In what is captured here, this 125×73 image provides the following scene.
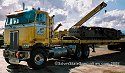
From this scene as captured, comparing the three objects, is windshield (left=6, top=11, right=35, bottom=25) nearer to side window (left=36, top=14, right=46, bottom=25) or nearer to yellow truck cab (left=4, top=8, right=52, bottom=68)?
yellow truck cab (left=4, top=8, right=52, bottom=68)

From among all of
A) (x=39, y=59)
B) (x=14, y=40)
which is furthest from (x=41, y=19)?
(x=39, y=59)

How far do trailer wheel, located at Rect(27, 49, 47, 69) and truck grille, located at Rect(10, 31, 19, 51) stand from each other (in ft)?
3.72

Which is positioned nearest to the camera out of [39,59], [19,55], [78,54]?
[19,55]

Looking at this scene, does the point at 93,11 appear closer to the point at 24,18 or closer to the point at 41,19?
the point at 41,19

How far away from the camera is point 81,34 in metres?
21.1

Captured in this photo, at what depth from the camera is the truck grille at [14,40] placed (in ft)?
48.0

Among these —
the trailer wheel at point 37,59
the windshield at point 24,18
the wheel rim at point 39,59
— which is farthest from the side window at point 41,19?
the wheel rim at point 39,59

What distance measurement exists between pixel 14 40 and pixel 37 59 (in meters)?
1.76

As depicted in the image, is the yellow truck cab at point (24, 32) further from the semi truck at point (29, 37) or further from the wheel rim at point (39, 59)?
the wheel rim at point (39, 59)

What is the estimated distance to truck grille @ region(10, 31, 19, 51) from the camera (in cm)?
1462

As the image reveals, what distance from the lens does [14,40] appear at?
14.8 m

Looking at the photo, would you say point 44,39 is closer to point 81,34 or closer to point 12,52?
point 12,52

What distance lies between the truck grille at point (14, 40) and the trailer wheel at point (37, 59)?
1.13 metres

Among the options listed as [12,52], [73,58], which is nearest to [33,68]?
[12,52]
